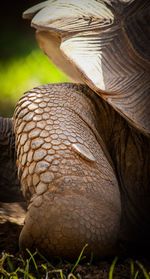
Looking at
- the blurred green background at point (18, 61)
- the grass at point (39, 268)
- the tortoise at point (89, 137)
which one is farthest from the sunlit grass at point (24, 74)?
the grass at point (39, 268)

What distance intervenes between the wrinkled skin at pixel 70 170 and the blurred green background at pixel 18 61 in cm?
254

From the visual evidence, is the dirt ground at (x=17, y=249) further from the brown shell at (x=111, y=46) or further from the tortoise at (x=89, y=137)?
the brown shell at (x=111, y=46)

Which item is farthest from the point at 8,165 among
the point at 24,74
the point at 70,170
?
the point at 24,74

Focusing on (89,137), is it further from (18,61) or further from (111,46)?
(18,61)

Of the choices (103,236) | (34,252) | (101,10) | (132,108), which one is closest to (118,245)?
(103,236)

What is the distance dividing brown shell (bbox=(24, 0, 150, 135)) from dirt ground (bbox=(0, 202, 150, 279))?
504 mm

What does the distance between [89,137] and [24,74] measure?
3970 mm

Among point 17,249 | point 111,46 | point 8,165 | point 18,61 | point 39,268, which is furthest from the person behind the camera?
point 18,61

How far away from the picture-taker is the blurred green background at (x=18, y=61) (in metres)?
5.27

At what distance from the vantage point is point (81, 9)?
2145mm

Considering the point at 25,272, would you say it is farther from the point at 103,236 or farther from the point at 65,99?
the point at 65,99

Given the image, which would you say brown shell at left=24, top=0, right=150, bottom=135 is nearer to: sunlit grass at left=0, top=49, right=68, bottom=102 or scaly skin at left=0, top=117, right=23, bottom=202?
scaly skin at left=0, top=117, right=23, bottom=202

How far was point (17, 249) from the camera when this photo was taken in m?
1.85

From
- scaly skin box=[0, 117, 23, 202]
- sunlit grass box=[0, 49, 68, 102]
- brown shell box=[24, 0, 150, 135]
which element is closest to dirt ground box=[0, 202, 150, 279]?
scaly skin box=[0, 117, 23, 202]
